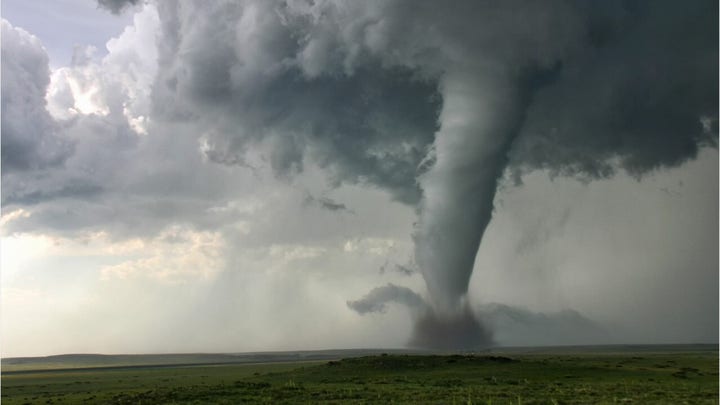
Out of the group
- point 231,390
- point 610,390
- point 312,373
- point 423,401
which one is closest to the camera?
point 423,401

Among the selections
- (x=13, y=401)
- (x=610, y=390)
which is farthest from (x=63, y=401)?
(x=610, y=390)

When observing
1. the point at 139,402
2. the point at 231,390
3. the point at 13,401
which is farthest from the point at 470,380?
the point at 13,401

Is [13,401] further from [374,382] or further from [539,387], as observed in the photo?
[539,387]

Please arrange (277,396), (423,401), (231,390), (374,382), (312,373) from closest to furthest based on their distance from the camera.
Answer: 1. (423,401)
2. (277,396)
3. (231,390)
4. (374,382)
5. (312,373)

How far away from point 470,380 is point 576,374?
15622 millimetres

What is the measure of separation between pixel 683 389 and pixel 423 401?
27.2 meters

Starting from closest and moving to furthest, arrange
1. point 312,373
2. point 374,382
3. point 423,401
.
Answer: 1. point 423,401
2. point 374,382
3. point 312,373

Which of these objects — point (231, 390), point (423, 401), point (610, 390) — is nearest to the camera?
point (423, 401)

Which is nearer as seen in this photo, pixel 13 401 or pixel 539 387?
pixel 539 387

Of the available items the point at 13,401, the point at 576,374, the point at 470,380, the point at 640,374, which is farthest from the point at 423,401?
the point at 13,401

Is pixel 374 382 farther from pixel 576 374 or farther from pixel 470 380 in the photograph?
pixel 576 374

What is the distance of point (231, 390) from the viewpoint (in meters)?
66.0

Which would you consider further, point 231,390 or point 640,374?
point 640,374

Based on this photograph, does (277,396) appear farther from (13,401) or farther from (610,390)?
(13,401)
